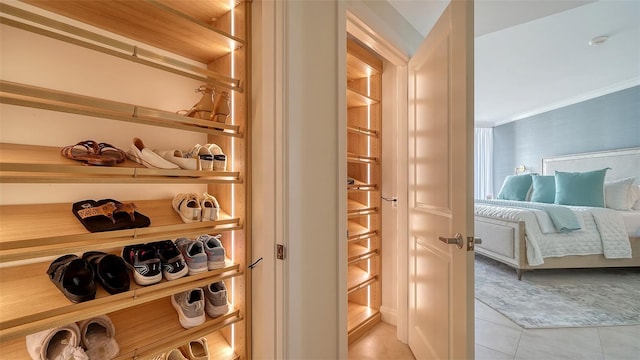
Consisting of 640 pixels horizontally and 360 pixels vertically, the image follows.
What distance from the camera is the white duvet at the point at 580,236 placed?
10.2 ft

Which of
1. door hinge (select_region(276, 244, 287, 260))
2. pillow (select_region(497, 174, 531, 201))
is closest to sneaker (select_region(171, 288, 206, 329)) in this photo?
door hinge (select_region(276, 244, 287, 260))

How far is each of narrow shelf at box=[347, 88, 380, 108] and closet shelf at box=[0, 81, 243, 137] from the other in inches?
41.3

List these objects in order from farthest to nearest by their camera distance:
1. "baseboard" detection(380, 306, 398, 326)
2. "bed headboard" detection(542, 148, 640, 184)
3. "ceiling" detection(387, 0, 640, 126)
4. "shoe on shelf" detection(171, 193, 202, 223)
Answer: "bed headboard" detection(542, 148, 640, 184) → "baseboard" detection(380, 306, 398, 326) → "ceiling" detection(387, 0, 640, 126) → "shoe on shelf" detection(171, 193, 202, 223)

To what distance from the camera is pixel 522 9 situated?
6.41 feet

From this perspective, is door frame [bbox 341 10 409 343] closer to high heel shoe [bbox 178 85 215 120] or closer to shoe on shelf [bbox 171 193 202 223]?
high heel shoe [bbox 178 85 215 120]

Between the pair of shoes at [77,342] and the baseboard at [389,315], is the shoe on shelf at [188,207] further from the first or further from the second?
the baseboard at [389,315]

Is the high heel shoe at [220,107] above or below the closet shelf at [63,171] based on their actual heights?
above

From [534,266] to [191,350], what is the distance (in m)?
3.42

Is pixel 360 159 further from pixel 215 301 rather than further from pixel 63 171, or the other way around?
pixel 63 171

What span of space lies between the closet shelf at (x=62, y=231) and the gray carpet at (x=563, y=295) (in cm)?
256

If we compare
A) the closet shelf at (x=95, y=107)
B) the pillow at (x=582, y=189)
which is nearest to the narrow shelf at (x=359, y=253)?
the closet shelf at (x=95, y=107)

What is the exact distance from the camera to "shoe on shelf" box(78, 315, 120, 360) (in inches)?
41.5

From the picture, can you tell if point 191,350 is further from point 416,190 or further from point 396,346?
point 416,190

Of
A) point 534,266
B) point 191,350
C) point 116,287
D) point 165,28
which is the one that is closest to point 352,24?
point 165,28
